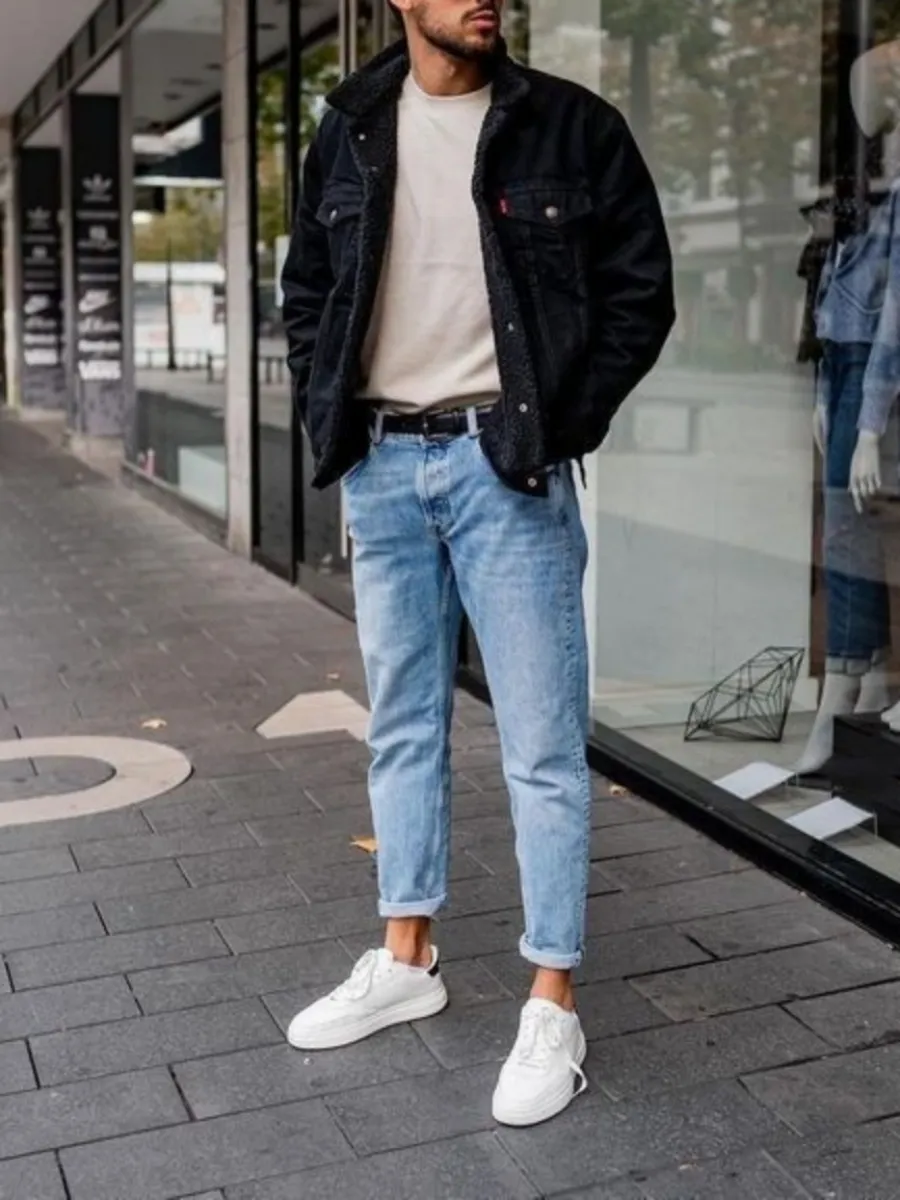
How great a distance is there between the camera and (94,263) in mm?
16344

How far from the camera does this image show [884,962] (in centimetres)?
358

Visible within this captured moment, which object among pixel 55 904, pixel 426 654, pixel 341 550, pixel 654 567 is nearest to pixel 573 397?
pixel 426 654

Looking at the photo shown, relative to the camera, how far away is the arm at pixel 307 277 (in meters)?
3.11

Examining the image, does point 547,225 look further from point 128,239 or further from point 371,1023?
point 128,239

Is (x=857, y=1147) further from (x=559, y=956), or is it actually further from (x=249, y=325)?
(x=249, y=325)

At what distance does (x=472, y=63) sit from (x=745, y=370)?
206 cm

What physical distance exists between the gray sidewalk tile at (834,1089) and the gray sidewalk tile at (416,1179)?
0.54 m

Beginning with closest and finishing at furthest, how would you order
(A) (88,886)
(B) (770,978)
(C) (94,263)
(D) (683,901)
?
(B) (770,978), (D) (683,901), (A) (88,886), (C) (94,263)

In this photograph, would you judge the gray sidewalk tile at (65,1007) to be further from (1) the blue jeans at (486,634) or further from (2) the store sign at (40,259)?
(2) the store sign at (40,259)

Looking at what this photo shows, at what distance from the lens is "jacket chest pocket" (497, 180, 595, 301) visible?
2.82m

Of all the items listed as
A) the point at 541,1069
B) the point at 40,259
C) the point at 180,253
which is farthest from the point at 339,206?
the point at 40,259

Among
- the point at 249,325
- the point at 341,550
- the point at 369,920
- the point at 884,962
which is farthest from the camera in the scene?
the point at 249,325

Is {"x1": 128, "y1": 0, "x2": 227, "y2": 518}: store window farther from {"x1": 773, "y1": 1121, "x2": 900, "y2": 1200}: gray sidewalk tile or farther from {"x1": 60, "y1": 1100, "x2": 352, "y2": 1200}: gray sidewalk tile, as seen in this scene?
{"x1": 773, "y1": 1121, "x2": 900, "y2": 1200}: gray sidewalk tile

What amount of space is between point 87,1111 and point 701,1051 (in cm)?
118
